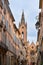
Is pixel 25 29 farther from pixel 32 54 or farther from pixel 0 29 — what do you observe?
pixel 0 29

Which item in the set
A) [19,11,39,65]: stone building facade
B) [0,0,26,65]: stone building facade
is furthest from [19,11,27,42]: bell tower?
[0,0,26,65]: stone building facade

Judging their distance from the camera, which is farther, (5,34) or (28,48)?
(28,48)

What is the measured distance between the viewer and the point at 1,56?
38.7m

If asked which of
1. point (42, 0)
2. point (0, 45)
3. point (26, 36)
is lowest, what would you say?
point (26, 36)

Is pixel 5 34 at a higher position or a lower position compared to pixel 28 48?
higher

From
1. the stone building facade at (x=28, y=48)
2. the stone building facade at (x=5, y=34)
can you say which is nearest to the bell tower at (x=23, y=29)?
the stone building facade at (x=28, y=48)

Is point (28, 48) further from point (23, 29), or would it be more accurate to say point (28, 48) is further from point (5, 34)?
point (5, 34)

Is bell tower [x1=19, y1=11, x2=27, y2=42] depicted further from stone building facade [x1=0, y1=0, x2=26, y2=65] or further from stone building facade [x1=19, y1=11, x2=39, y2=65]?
stone building facade [x1=0, y1=0, x2=26, y2=65]

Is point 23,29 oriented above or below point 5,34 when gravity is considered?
below

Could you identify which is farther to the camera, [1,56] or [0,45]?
[1,56]

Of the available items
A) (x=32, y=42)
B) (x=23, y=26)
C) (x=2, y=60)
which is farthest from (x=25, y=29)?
(x=2, y=60)

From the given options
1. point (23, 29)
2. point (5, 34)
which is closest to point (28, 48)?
point (23, 29)

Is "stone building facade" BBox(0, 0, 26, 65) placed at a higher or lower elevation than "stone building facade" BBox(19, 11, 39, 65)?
higher

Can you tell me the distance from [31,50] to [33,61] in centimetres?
590
